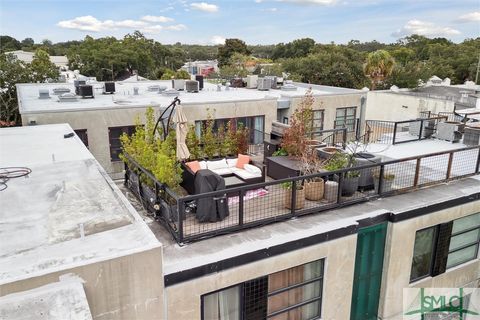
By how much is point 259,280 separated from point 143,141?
13.2ft

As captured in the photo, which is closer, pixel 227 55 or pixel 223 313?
pixel 223 313

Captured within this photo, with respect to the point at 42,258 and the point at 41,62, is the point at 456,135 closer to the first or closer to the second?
the point at 42,258

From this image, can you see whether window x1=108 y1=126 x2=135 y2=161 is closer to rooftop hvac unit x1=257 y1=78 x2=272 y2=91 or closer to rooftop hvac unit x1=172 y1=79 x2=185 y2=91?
rooftop hvac unit x1=172 y1=79 x2=185 y2=91

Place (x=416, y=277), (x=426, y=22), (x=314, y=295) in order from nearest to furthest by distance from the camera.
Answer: (x=314, y=295) < (x=416, y=277) < (x=426, y=22)

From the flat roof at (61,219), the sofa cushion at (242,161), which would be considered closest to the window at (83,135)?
the flat roof at (61,219)

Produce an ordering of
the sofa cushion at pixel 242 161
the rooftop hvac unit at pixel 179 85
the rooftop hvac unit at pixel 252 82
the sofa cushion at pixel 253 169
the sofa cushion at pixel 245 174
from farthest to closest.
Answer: the rooftop hvac unit at pixel 252 82
the rooftop hvac unit at pixel 179 85
the sofa cushion at pixel 242 161
the sofa cushion at pixel 253 169
the sofa cushion at pixel 245 174

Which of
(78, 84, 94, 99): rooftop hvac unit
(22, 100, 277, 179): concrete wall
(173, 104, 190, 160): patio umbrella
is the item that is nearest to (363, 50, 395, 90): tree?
(22, 100, 277, 179): concrete wall

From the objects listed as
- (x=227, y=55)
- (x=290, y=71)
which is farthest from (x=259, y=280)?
(x=227, y=55)

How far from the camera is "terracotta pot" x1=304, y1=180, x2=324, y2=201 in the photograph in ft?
28.2

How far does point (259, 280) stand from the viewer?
6.91m

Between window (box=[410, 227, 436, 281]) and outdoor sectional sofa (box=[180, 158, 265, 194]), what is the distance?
404cm

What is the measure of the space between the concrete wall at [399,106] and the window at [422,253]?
19.4 metres

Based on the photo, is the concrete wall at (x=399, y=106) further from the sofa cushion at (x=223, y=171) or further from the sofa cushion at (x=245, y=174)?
the sofa cushion at (x=223, y=171)

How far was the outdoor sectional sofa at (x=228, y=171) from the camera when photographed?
942 centimetres
